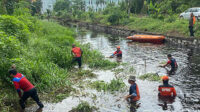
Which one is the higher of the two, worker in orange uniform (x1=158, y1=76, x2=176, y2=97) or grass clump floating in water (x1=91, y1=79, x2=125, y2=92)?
worker in orange uniform (x1=158, y1=76, x2=176, y2=97)

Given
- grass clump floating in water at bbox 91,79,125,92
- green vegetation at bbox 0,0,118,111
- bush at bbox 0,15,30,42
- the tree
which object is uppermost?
the tree

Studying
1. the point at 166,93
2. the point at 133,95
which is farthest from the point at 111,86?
the point at 166,93

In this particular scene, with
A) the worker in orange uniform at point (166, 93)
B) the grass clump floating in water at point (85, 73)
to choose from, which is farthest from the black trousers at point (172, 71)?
the grass clump floating in water at point (85, 73)

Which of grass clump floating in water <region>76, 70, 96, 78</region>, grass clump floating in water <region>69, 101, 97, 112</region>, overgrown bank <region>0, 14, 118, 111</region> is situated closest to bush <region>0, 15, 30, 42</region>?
overgrown bank <region>0, 14, 118, 111</region>

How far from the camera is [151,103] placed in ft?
24.8

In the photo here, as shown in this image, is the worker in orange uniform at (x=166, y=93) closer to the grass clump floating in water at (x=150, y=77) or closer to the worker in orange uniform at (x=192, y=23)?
the grass clump floating in water at (x=150, y=77)

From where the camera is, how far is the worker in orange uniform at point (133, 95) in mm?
7262

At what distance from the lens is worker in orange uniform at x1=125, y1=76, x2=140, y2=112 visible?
726cm

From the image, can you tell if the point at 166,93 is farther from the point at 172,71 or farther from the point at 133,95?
the point at 172,71

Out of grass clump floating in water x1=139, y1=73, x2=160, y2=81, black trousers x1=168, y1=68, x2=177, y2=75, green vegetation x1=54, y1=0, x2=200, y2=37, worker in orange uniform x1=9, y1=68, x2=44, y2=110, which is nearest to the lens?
worker in orange uniform x1=9, y1=68, x2=44, y2=110

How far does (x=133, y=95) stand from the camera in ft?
24.2

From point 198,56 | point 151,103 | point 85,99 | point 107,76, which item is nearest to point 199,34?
point 198,56

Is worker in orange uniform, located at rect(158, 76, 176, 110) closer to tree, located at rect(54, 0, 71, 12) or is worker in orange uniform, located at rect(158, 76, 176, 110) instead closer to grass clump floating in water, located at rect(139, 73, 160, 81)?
grass clump floating in water, located at rect(139, 73, 160, 81)

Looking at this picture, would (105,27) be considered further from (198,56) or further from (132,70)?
(132,70)
